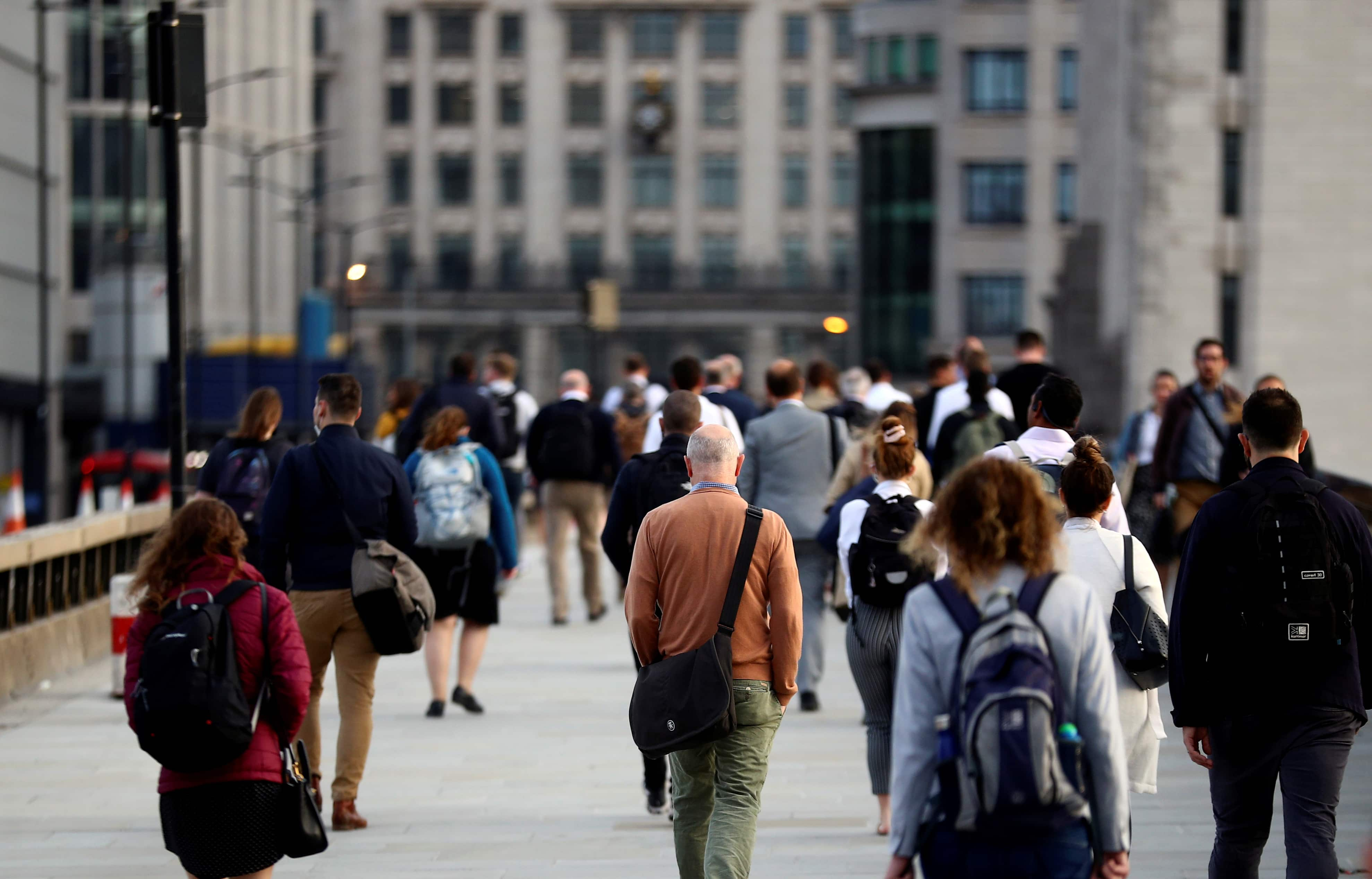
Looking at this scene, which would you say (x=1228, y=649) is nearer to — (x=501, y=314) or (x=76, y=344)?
(x=76, y=344)

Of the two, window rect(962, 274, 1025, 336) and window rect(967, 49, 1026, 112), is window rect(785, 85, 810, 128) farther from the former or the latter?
window rect(962, 274, 1025, 336)

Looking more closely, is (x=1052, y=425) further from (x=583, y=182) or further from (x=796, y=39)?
(x=796, y=39)

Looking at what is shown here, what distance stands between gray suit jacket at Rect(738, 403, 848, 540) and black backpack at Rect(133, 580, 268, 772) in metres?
6.00

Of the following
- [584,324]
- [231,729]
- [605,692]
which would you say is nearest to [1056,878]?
[231,729]

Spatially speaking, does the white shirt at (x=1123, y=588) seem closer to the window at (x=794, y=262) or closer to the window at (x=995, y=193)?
the window at (x=995, y=193)

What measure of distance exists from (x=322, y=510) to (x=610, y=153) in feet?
318

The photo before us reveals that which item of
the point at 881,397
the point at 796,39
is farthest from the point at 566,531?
the point at 796,39

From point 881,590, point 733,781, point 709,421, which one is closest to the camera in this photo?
point 733,781

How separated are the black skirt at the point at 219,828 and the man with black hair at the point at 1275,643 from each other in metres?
2.76

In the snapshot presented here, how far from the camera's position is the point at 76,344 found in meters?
82.4

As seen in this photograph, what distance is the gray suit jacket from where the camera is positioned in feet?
37.3

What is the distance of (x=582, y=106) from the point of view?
343ft

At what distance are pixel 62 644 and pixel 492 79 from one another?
93105 millimetres

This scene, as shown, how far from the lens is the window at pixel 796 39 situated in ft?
343
